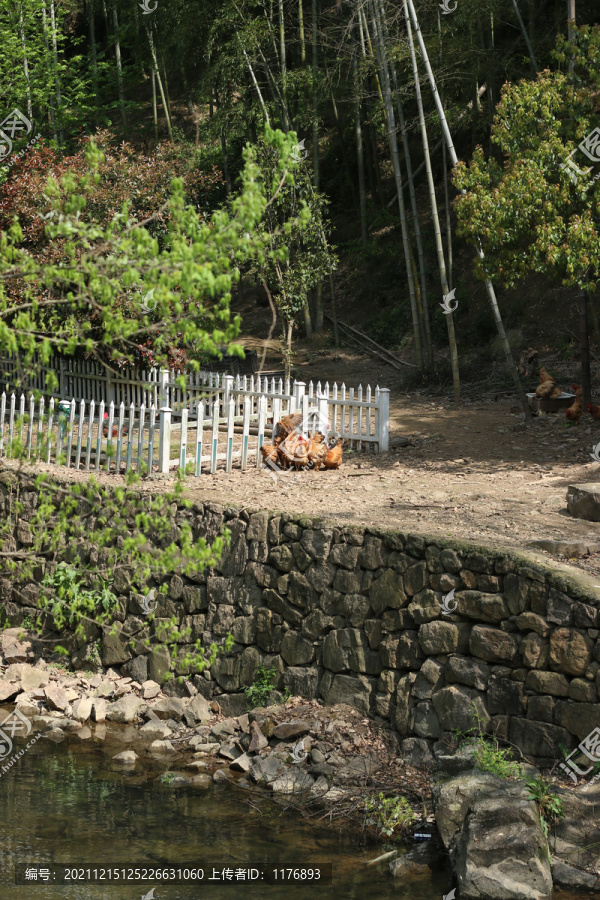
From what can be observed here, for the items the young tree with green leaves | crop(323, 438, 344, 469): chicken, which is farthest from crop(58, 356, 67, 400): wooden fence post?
the young tree with green leaves

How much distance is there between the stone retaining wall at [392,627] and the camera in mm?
5559

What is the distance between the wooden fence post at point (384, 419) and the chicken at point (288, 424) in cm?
96

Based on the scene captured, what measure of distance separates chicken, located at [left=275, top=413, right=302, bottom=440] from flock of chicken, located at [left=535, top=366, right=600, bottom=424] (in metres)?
3.45

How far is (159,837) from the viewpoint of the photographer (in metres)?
5.64

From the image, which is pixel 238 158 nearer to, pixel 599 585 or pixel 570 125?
pixel 570 125

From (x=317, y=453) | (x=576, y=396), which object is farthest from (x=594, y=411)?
(x=317, y=453)

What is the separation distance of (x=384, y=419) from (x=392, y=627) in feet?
12.1

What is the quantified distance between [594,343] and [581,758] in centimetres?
1054

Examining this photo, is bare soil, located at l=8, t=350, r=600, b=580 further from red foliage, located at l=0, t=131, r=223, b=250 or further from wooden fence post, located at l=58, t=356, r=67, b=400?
red foliage, located at l=0, t=131, r=223, b=250

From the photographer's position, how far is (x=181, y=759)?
6.85 metres

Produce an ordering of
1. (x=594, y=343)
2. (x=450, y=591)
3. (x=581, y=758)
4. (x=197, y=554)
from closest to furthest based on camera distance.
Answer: (x=197, y=554), (x=581, y=758), (x=450, y=591), (x=594, y=343)

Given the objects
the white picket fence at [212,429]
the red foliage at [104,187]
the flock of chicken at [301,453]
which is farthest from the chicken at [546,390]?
the red foliage at [104,187]

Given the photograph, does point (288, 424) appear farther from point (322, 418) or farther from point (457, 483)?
point (457, 483)

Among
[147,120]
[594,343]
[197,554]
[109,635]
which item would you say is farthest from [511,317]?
[147,120]
